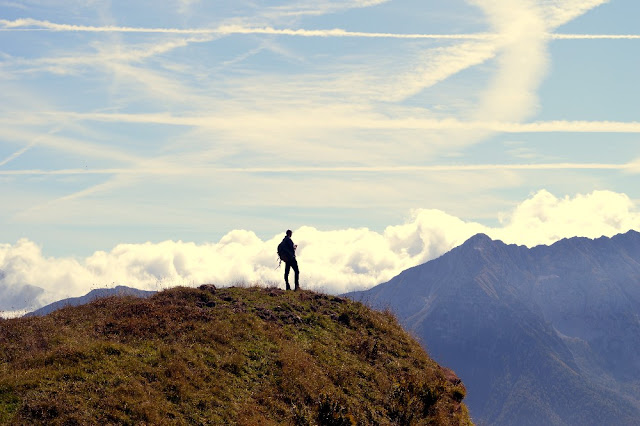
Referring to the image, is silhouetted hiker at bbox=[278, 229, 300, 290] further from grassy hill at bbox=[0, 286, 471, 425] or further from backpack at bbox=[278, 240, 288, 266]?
grassy hill at bbox=[0, 286, 471, 425]

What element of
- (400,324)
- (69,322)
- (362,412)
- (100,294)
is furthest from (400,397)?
(100,294)

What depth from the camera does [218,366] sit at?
23500 mm

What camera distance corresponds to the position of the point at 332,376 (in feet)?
82.9

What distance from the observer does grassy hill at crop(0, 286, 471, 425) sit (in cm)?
1955

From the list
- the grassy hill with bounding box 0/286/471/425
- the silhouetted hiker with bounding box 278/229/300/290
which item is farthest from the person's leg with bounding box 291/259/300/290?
the grassy hill with bounding box 0/286/471/425

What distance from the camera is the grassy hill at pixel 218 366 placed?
19547 millimetres

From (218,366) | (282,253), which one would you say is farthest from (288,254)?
(218,366)

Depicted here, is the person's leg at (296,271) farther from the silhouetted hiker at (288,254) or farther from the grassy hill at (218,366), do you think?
the grassy hill at (218,366)

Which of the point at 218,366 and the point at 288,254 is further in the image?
the point at 288,254

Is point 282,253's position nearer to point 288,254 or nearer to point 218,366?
point 288,254

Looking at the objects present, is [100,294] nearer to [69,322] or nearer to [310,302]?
[69,322]

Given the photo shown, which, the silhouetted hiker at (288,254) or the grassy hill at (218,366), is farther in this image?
the silhouetted hiker at (288,254)

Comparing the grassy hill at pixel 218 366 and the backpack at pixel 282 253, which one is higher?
the backpack at pixel 282 253

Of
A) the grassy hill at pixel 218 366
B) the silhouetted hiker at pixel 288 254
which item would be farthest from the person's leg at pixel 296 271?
the grassy hill at pixel 218 366
